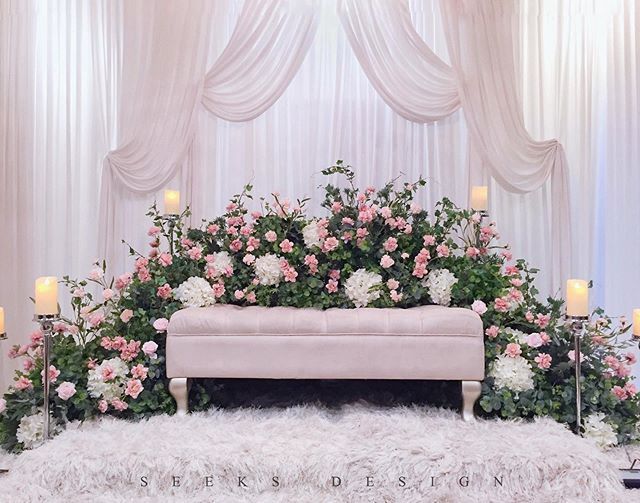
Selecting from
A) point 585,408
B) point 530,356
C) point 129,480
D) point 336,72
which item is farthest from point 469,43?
point 129,480

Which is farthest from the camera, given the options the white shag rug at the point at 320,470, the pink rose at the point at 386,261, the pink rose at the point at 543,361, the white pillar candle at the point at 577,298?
the pink rose at the point at 386,261

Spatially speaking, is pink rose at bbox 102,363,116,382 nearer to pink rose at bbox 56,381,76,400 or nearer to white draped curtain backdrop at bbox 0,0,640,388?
pink rose at bbox 56,381,76,400

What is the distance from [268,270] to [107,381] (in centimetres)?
83

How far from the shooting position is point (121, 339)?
2844 mm

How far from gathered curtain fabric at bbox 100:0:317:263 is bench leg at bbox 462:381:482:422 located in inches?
73.0

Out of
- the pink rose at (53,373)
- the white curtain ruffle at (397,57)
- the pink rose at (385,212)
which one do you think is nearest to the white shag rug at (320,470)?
the pink rose at (53,373)

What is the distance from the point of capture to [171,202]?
135 inches

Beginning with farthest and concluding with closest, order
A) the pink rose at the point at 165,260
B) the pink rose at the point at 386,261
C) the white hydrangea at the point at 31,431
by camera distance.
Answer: the pink rose at the point at 165,260
the pink rose at the point at 386,261
the white hydrangea at the point at 31,431

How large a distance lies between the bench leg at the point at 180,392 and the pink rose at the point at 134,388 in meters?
0.13

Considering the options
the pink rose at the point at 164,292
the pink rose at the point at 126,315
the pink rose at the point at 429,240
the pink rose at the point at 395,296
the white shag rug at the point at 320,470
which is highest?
the pink rose at the point at 429,240

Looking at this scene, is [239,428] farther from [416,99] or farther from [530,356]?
[416,99]

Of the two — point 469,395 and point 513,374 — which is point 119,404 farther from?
point 513,374

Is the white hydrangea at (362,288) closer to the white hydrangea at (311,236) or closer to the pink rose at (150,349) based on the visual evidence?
the white hydrangea at (311,236)

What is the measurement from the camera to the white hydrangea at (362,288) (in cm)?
294
